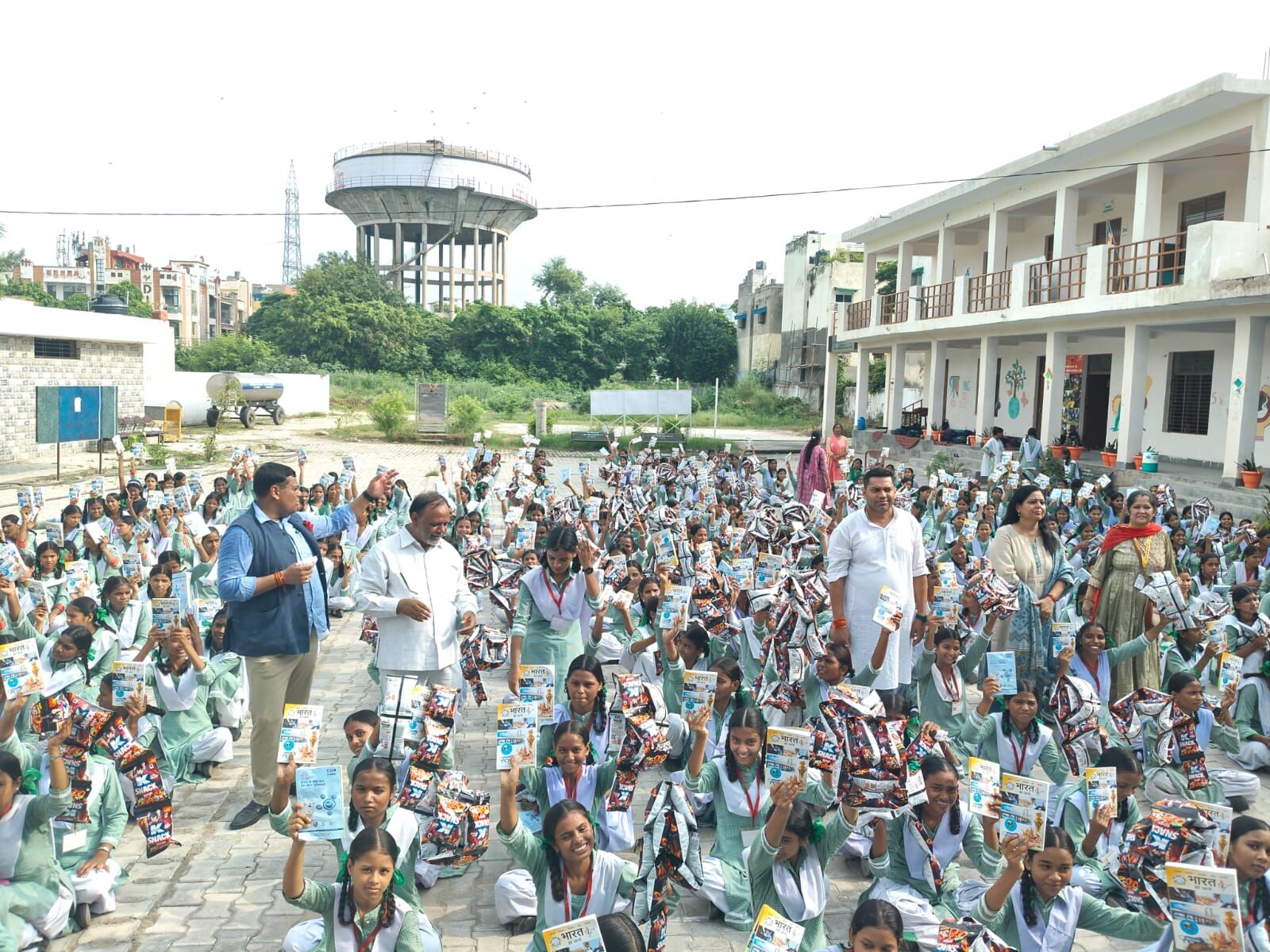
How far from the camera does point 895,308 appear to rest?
24234mm

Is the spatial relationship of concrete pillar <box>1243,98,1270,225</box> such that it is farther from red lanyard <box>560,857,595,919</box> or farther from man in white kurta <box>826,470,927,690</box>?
red lanyard <box>560,857,595,919</box>

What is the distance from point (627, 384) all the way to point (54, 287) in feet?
158

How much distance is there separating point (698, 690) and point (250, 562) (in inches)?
93.1

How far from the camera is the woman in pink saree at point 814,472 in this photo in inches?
396

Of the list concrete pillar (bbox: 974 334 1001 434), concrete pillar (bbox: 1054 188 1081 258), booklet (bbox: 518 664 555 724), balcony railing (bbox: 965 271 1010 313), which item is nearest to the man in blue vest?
booklet (bbox: 518 664 555 724)

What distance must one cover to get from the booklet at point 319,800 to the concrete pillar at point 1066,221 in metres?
17.9

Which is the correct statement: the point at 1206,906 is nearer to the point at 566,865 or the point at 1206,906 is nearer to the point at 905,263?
the point at 566,865

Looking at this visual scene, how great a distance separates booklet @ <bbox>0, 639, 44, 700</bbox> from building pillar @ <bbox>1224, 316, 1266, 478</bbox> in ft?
48.1

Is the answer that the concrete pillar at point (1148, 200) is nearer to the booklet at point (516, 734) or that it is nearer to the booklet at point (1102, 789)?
the booklet at point (1102, 789)

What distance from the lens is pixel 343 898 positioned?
3.44 m

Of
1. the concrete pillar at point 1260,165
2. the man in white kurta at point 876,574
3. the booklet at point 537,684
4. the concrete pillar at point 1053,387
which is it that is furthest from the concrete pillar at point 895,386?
the booklet at point 537,684

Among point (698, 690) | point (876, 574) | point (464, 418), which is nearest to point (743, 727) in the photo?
point (698, 690)

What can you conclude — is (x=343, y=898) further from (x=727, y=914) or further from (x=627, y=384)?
(x=627, y=384)

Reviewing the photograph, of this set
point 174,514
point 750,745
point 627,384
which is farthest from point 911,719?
point 627,384
